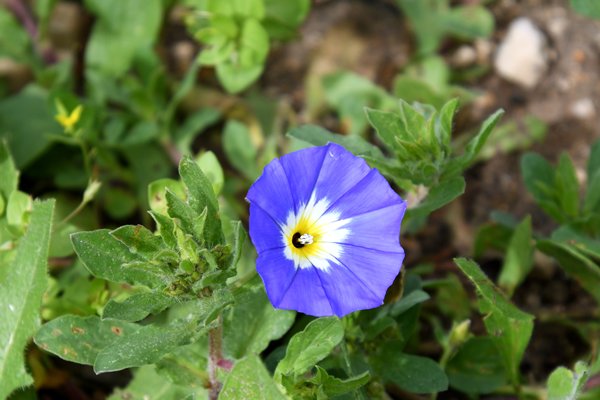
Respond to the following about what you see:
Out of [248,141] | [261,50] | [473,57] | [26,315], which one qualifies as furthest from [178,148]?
[473,57]

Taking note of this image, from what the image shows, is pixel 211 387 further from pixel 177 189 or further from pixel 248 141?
pixel 248 141

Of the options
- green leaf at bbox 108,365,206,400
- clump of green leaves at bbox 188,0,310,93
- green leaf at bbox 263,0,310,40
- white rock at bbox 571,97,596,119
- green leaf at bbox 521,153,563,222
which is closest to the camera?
green leaf at bbox 108,365,206,400

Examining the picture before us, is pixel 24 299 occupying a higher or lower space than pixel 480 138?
lower

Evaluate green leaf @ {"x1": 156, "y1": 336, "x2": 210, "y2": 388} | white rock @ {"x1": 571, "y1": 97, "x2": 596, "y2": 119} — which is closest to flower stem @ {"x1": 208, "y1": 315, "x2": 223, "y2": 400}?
green leaf @ {"x1": 156, "y1": 336, "x2": 210, "y2": 388}

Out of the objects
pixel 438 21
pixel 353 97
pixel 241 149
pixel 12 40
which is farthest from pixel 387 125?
pixel 12 40

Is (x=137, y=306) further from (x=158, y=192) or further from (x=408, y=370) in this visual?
(x=408, y=370)

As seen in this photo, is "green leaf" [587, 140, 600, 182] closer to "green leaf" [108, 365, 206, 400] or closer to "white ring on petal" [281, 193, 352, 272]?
"white ring on petal" [281, 193, 352, 272]
